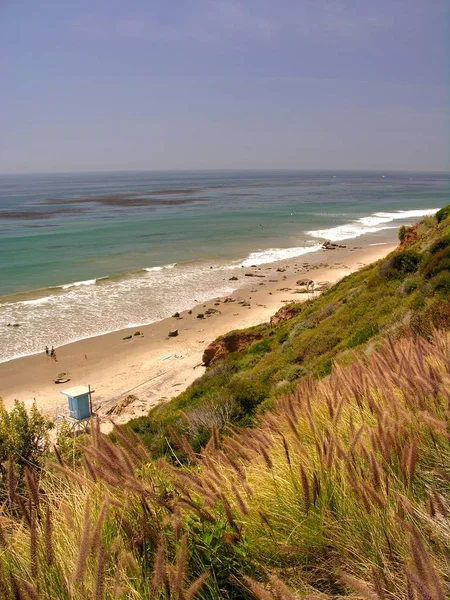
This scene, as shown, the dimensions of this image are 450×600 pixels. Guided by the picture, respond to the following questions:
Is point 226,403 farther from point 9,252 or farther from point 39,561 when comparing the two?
point 9,252

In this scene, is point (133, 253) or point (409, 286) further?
point (133, 253)

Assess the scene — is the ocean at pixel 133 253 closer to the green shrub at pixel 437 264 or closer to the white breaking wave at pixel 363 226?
the white breaking wave at pixel 363 226

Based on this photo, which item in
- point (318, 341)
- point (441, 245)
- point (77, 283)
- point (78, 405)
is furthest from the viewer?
point (77, 283)

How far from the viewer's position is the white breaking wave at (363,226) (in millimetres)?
63938

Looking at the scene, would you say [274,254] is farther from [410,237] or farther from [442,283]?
[442,283]

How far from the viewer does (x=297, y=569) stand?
2.70 metres

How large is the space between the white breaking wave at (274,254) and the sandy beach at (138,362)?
37.8 ft

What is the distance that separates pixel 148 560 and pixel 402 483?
158 cm

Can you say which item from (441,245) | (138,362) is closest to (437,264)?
(441,245)

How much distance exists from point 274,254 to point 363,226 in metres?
26.3

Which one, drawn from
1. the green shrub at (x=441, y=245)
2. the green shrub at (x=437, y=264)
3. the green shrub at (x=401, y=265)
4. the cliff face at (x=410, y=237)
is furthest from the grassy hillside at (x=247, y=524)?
the cliff face at (x=410, y=237)

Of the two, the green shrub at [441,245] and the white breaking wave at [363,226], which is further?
the white breaking wave at [363,226]

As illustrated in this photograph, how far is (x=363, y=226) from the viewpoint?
7212cm

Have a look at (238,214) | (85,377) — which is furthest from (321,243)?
(85,377)
